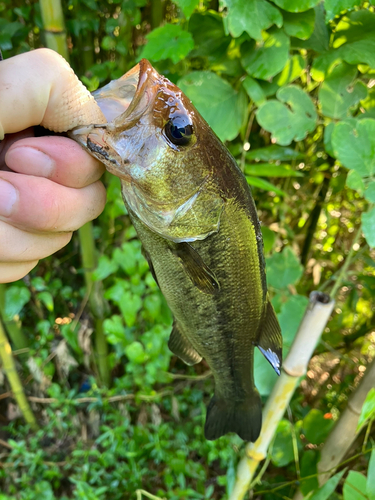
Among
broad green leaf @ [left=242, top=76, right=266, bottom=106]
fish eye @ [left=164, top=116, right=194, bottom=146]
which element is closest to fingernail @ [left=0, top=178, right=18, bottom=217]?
fish eye @ [left=164, top=116, right=194, bottom=146]

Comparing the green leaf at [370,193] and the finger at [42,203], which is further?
the green leaf at [370,193]

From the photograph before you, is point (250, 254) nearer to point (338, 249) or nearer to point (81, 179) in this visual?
point (81, 179)

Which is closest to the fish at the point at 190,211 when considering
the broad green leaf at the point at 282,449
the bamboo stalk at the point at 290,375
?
the bamboo stalk at the point at 290,375

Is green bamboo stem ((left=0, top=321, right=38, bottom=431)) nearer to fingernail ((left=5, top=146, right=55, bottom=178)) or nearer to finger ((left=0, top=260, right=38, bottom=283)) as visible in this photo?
finger ((left=0, top=260, right=38, bottom=283))

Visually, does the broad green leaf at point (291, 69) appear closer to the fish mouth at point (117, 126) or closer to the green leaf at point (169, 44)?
the green leaf at point (169, 44)

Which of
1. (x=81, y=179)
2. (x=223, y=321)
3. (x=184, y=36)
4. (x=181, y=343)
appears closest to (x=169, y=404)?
(x=181, y=343)
